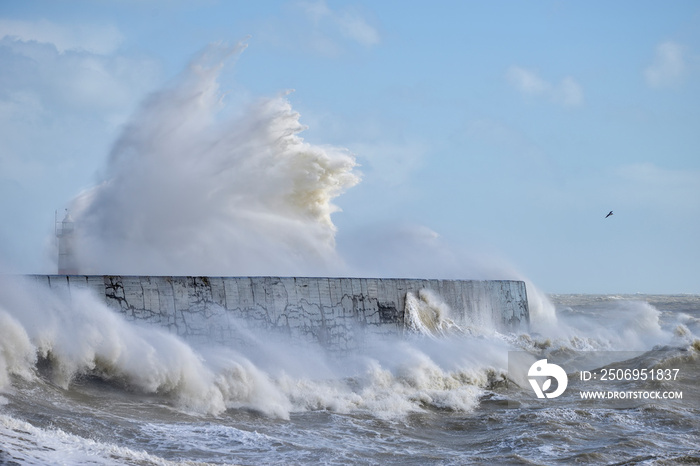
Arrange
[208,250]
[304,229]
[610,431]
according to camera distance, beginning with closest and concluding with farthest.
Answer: [610,431] → [208,250] → [304,229]

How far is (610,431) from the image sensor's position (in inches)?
306

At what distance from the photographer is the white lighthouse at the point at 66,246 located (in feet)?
53.7

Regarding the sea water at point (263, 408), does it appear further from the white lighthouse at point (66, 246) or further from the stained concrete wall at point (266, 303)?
the white lighthouse at point (66, 246)

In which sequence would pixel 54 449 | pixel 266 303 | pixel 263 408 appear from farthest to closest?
pixel 266 303 → pixel 263 408 → pixel 54 449

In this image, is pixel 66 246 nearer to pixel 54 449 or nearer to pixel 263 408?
pixel 263 408

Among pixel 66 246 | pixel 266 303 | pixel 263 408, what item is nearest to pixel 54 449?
pixel 263 408

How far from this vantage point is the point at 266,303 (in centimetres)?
977

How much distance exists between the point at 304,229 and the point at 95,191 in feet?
15.3

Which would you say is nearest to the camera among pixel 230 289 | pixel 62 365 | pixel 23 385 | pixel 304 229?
pixel 23 385

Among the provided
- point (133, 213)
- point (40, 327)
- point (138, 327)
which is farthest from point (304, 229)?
point (40, 327)

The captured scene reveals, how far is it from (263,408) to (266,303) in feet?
7.23

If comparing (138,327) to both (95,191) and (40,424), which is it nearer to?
(40,424)

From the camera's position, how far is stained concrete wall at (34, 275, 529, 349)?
8.45 m

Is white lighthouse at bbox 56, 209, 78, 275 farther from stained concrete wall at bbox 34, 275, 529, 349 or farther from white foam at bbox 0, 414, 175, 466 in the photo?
white foam at bbox 0, 414, 175, 466
